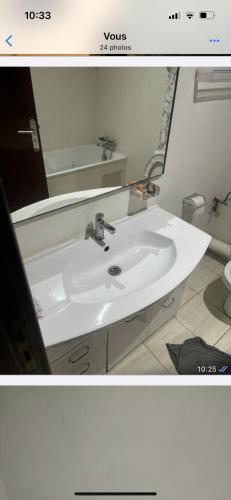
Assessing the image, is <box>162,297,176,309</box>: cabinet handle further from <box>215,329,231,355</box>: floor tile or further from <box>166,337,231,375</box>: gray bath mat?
<box>215,329,231,355</box>: floor tile

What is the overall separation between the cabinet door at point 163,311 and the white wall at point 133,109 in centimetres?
64

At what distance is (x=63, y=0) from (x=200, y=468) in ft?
3.87

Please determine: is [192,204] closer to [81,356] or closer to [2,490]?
[81,356]

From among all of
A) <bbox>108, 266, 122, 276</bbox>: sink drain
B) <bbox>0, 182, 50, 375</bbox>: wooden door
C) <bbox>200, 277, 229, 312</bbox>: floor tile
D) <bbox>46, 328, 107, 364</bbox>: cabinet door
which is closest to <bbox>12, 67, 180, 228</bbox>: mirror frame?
<bbox>108, 266, 122, 276</bbox>: sink drain

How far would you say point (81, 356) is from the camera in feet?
3.32

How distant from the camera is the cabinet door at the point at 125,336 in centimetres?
110

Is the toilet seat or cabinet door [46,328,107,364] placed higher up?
cabinet door [46,328,107,364]

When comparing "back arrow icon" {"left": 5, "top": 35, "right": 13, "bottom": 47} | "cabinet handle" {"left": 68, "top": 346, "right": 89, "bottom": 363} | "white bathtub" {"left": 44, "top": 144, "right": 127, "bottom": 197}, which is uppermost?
"back arrow icon" {"left": 5, "top": 35, "right": 13, "bottom": 47}

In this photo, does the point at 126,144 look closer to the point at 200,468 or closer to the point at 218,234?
the point at 200,468

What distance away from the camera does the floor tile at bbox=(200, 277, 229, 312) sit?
1.77 m

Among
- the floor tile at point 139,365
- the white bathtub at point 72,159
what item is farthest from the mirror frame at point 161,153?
the floor tile at point 139,365

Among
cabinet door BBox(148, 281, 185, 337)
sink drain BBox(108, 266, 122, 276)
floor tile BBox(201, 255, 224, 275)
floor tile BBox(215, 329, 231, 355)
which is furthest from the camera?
floor tile BBox(201, 255, 224, 275)

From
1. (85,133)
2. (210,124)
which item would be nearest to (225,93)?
(210,124)

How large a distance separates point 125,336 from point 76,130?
2.91 ft
